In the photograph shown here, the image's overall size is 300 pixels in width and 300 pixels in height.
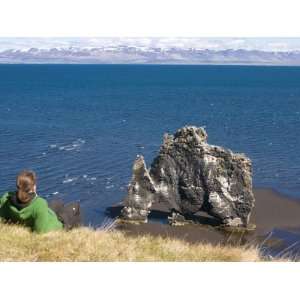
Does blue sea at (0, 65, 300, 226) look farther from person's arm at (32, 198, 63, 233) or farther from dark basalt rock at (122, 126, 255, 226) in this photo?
person's arm at (32, 198, 63, 233)

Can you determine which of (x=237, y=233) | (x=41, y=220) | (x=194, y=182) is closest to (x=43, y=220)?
(x=41, y=220)

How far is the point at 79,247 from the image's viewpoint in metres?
11.6

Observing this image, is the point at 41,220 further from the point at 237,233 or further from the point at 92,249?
the point at 237,233

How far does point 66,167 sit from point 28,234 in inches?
2245

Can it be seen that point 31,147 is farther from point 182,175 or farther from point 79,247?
point 79,247

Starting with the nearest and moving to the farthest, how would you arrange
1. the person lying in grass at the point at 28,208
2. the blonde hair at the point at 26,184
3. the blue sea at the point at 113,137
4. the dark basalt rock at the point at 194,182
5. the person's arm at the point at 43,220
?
the blonde hair at the point at 26,184 < the person lying in grass at the point at 28,208 < the person's arm at the point at 43,220 < the dark basalt rock at the point at 194,182 < the blue sea at the point at 113,137

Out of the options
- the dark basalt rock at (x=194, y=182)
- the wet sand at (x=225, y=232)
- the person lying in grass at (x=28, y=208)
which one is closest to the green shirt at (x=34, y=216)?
the person lying in grass at (x=28, y=208)

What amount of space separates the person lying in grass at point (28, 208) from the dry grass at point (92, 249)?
32 cm

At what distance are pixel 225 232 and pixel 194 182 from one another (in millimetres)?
5369

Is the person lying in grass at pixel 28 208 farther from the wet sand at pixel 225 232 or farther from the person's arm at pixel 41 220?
the wet sand at pixel 225 232

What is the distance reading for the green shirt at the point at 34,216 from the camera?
13.0 m

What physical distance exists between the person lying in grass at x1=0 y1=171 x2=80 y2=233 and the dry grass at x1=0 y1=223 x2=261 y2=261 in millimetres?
321

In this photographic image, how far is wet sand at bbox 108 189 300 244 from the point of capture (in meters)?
46.8

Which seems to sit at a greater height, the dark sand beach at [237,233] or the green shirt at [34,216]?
the green shirt at [34,216]
